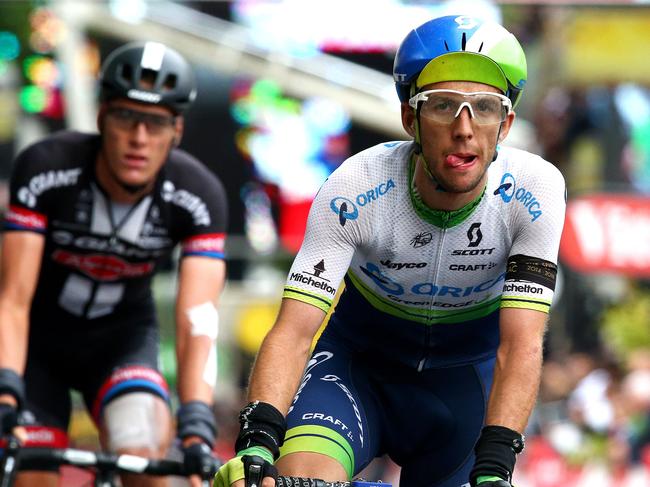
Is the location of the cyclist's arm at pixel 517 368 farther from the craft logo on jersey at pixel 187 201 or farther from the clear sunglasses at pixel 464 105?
the craft logo on jersey at pixel 187 201

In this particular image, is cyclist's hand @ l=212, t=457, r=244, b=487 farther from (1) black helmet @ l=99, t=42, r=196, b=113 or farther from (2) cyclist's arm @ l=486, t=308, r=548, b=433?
(1) black helmet @ l=99, t=42, r=196, b=113

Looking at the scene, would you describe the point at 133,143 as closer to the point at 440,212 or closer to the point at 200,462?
the point at 200,462

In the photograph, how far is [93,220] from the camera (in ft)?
23.7

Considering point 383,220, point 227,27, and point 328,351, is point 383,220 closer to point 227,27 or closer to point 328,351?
point 328,351

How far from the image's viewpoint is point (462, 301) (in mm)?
5703

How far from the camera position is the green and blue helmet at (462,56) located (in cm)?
505

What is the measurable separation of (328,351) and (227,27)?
17383 mm

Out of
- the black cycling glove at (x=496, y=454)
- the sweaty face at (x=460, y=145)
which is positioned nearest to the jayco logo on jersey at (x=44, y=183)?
the sweaty face at (x=460, y=145)

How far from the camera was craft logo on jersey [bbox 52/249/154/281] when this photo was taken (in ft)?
24.0

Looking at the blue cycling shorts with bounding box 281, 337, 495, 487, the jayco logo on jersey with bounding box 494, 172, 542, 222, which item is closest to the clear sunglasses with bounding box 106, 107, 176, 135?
the blue cycling shorts with bounding box 281, 337, 495, 487

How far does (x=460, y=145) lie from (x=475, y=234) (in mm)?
542

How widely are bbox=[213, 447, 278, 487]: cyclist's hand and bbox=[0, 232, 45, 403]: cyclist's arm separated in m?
2.39

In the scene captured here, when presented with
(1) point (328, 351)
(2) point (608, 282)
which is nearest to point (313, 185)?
(2) point (608, 282)

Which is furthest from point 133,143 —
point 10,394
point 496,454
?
point 496,454
